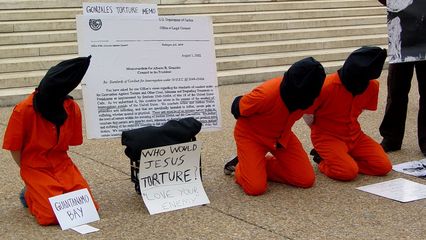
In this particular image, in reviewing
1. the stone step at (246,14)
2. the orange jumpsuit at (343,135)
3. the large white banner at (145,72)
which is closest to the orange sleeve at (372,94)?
the orange jumpsuit at (343,135)

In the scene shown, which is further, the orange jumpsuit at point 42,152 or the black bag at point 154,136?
the black bag at point 154,136

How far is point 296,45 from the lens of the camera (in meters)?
12.2

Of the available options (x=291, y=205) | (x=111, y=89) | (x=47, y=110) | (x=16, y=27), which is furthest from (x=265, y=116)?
(x=16, y=27)

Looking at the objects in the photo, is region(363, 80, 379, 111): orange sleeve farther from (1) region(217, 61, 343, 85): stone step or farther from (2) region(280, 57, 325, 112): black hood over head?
(1) region(217, 61, 343, 85): stone step

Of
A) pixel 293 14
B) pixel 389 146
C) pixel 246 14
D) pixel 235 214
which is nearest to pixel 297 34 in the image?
pixel 293 14

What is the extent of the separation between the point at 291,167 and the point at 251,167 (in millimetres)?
322

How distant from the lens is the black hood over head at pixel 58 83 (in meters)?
4.14

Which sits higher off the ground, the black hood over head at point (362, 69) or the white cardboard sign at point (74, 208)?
the black hood over head at point (362, 69)

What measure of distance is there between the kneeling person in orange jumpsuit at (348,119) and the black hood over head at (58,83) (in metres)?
1.97

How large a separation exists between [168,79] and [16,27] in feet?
21.9

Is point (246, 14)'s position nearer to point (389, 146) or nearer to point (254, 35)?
point (254, 35)

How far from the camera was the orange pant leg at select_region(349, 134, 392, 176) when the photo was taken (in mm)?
5359

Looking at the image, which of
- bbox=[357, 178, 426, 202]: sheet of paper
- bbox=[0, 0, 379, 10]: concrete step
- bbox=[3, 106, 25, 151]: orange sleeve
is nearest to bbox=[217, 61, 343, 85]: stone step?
bbox=[0, 0, 379, 10]: concrete step

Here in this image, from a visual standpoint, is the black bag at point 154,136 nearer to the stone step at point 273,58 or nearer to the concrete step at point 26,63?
the concrete step at point 26,63
